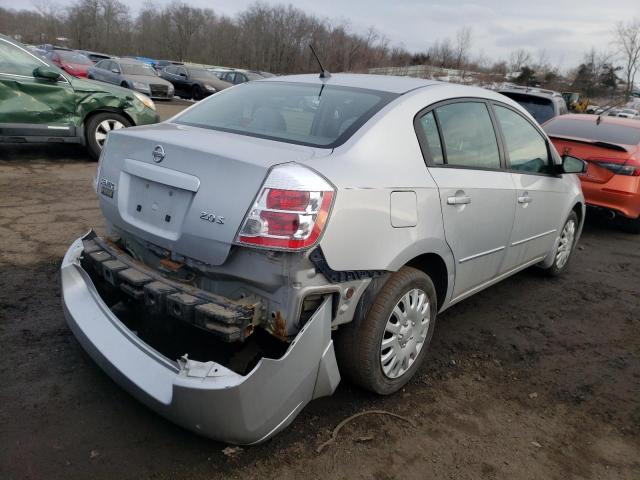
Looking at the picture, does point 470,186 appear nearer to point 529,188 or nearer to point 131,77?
point 529,188

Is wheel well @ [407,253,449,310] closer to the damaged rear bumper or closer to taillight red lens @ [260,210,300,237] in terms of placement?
the damaged rear bumper

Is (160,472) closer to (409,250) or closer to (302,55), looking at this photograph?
(409,250)

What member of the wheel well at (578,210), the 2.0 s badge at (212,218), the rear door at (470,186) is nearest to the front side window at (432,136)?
the rear door at (470,186)

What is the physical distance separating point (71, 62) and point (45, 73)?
570 inches

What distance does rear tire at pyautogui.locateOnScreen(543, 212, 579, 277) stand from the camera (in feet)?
15.9

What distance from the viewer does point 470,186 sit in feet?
9.91

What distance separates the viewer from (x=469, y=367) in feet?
10.6

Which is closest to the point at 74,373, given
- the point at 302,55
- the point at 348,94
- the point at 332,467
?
the point at 332,467

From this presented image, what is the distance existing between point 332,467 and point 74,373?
1448 millimetres

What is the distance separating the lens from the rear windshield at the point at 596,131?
21.8 ft

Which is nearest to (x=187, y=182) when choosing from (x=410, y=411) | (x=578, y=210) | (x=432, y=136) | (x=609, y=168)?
(x=432, y=136)

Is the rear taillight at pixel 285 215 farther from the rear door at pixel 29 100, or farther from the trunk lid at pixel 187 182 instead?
the rear door at pixel 29 100

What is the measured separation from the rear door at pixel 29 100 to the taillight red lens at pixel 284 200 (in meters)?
6.27

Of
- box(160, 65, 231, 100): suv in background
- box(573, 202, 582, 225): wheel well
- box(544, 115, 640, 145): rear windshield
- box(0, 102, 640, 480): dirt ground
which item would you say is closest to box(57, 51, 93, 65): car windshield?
box(160, 65, 231, 100): suv in background
